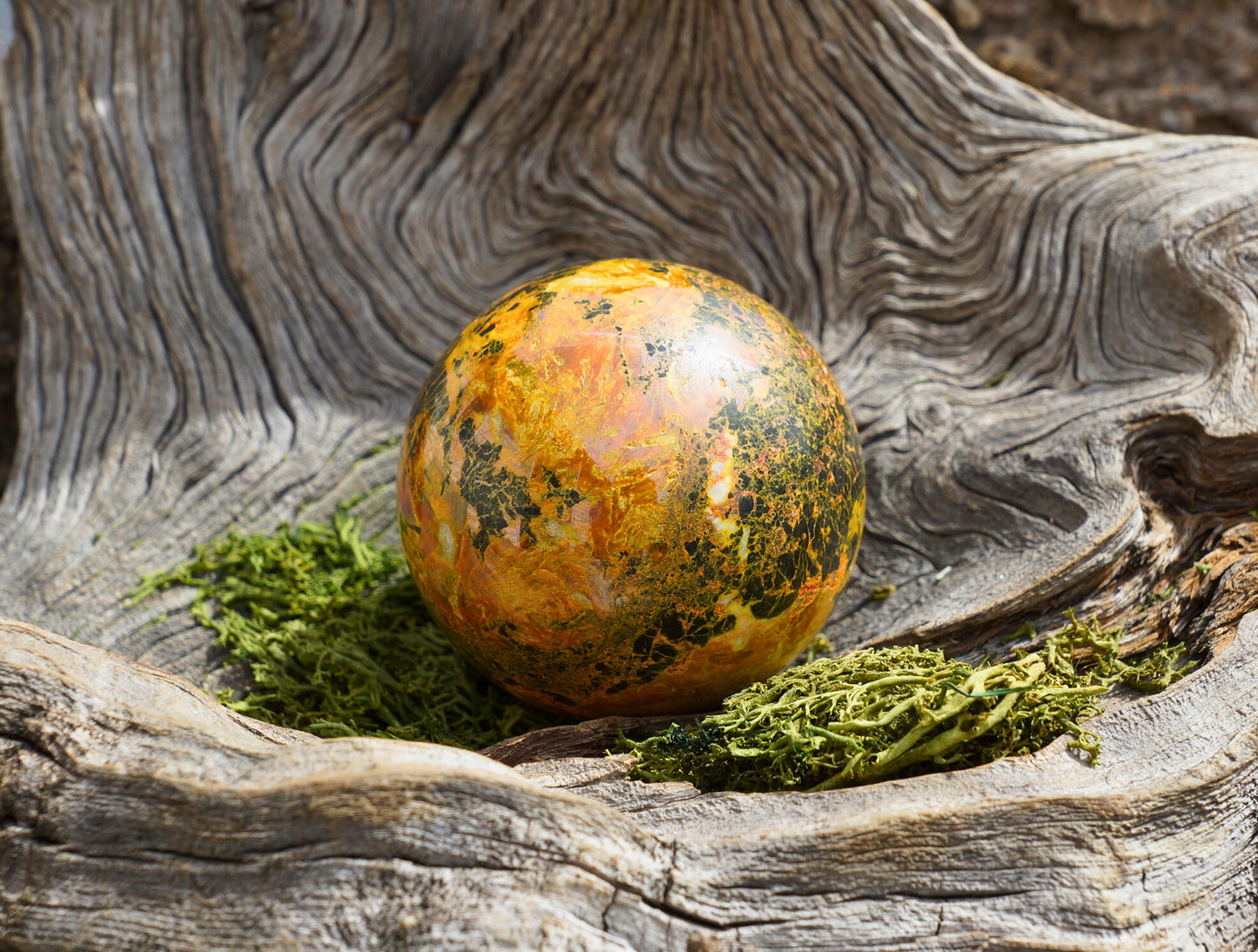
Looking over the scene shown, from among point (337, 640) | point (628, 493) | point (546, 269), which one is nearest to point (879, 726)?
point (628, 493)

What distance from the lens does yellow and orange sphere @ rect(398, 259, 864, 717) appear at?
178 centimetres

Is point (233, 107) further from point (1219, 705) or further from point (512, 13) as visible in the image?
point (1219, 705)

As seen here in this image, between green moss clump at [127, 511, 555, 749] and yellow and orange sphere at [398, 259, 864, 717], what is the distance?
1.03ft

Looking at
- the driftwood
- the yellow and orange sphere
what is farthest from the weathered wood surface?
the yellow and orange sphere

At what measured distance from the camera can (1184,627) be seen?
205 centimetres

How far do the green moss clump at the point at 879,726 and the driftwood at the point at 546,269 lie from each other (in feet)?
0.22

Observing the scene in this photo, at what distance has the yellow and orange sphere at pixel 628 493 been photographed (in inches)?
70.1

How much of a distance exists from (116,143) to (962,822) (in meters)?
3.84

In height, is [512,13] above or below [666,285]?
above

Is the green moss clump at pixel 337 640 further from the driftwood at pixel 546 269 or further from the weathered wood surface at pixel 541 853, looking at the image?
the weathered wood surface at pixel 541 853

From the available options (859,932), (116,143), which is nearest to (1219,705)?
(859,932)

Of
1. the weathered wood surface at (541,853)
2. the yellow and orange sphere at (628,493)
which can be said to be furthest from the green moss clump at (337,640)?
the weathered wood surface at (541,853)

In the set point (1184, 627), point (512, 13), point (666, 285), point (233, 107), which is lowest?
point (1184, 627)

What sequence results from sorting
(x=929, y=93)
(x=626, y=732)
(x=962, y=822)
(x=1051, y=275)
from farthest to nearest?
(x=929, y=93)
(x=1051, y=275)
(x=626, y=732)
(x=962, y=822)
